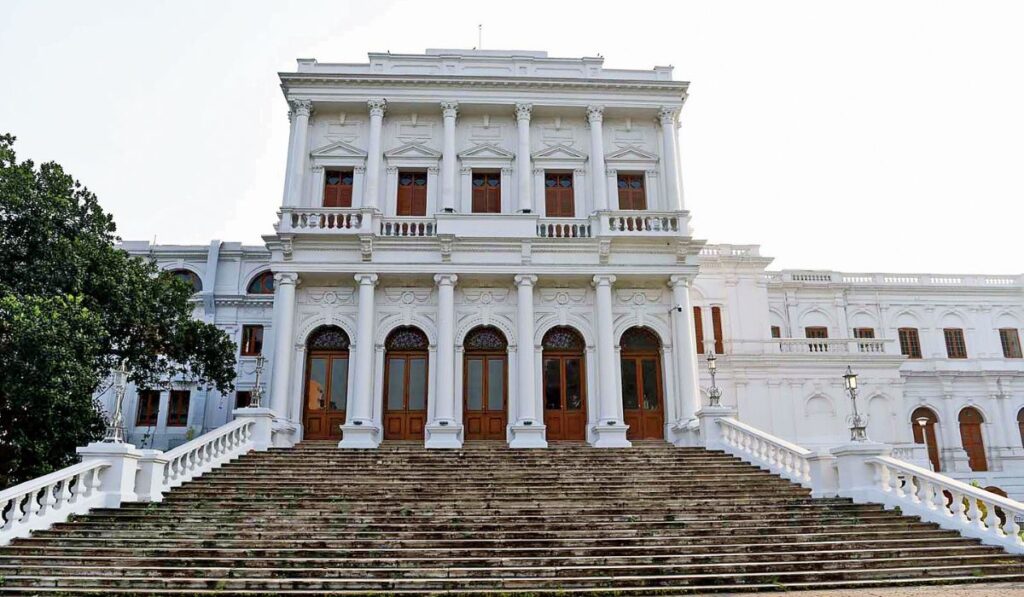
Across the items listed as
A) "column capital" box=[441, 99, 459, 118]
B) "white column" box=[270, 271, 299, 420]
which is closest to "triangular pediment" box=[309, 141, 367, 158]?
"column capital" box=[441, 99, 459, 118]

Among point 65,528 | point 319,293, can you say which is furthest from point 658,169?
point 65,528

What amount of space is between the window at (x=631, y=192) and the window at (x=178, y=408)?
62.3 feet

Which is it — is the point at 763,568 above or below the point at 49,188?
below

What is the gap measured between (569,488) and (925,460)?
1985cm

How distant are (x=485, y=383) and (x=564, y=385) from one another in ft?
7.76

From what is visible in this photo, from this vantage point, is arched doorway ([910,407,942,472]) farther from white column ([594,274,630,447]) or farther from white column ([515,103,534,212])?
white column ([515,103,534,212])

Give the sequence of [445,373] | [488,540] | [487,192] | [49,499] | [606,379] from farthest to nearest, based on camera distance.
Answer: [487,192] < [606,379] < [445,373] < [49,499] < [488,540]

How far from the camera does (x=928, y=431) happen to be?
34.4 m

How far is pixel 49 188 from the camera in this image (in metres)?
17.8

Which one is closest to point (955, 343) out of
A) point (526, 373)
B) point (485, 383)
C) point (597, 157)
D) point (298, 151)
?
point (597, 157)

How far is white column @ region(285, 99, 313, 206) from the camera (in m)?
22.8

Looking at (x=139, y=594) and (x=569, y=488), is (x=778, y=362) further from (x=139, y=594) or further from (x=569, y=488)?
(x=139, y=594)

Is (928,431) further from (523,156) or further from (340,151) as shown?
(340,151)

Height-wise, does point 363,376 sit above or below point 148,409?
below
